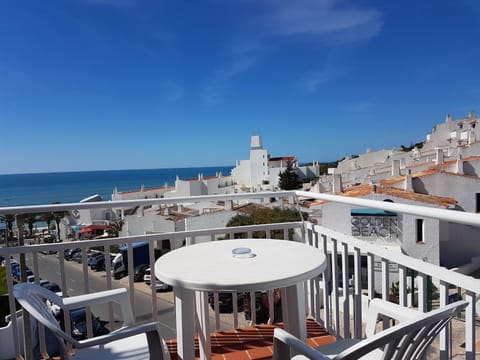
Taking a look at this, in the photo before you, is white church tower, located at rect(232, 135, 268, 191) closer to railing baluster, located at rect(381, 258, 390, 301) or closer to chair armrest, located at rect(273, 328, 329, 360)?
railing baluster, located at rect(381, 258, 390, 301)

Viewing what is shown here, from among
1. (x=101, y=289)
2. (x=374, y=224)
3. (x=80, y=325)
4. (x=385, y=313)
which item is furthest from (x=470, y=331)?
(x=374, y=224)

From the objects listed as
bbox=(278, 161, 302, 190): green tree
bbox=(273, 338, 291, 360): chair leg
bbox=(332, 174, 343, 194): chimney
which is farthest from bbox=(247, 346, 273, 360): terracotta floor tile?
bbox=(278, 161, 302, 190): green tree

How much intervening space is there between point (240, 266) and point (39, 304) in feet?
2.81

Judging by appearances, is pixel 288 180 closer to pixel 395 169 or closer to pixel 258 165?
pixel 258 165

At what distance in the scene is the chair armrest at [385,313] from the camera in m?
1.20

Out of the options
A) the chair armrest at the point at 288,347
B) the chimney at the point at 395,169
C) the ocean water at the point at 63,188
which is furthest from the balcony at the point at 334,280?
the chimney at the point at 395,169

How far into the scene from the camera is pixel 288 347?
1.00 m

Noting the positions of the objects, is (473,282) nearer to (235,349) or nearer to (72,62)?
(235,349)

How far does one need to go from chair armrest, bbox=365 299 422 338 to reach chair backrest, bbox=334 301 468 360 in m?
0.21

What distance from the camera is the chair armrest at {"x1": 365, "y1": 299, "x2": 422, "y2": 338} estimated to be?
3.94ft

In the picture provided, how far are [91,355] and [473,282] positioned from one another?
63.0 inches

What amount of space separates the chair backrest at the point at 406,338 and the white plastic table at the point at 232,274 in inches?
20.0

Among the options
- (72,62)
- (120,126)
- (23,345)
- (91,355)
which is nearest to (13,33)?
(72,62)

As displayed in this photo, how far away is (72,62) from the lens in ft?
55.5
